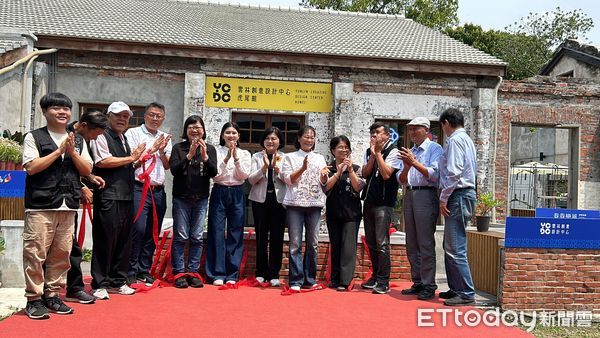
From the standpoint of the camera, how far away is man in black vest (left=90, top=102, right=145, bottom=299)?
486cm

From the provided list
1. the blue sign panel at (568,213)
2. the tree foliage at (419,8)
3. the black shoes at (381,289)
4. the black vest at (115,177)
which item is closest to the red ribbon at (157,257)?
the black vest at (115,177)

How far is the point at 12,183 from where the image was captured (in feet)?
20.2

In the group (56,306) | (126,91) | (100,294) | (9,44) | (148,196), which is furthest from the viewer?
(126,91)

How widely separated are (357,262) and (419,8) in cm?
2724

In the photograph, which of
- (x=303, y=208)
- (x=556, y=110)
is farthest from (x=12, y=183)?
(x=556, y=110)

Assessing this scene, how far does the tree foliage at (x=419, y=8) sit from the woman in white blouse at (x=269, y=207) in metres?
25.5

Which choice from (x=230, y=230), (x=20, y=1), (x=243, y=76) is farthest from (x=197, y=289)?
(x=20, y=1)

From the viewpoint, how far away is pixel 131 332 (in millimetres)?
3848

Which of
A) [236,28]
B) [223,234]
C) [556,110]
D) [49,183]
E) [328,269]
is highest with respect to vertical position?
[236,28]

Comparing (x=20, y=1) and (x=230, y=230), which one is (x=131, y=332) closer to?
(x=230, y=230)

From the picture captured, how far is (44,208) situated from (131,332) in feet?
4.03

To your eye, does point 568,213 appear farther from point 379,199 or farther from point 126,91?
point 126,91

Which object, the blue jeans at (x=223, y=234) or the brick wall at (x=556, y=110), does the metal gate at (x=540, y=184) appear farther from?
the blue jeans at (x=223, y=234)

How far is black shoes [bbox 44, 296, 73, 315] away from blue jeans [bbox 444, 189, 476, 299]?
343 cm
